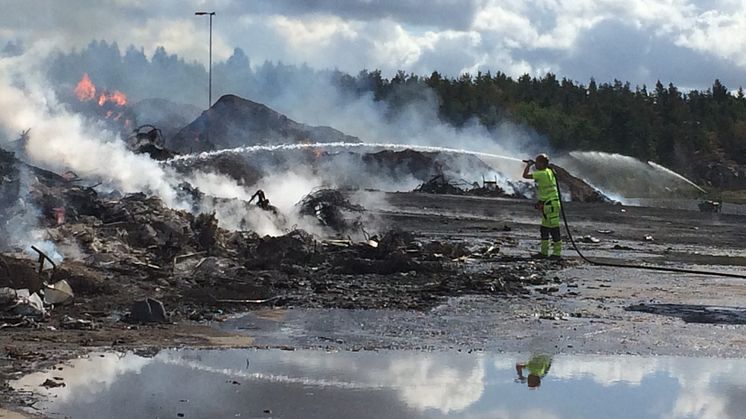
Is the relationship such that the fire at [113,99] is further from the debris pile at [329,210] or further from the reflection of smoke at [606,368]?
the reflection of smoke at [606,368]

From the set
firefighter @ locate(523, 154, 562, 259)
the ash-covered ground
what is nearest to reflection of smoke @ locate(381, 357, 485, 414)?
the ash-covered ground

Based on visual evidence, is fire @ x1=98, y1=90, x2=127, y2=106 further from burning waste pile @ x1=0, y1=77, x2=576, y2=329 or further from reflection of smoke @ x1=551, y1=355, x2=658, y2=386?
reflection of smoke @ x1=551, y1=355, x2=658, y2=386

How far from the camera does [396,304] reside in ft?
38.1

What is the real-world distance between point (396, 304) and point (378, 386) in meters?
4.24

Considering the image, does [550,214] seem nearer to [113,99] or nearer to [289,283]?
[289,283]

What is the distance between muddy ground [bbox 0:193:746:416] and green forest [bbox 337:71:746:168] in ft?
184

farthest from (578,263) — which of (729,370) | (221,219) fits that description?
(729,370)

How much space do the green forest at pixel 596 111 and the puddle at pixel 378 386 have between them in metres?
63.1

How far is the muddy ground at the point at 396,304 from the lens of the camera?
9102 mm

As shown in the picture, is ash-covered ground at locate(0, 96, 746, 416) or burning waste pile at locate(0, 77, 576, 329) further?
burning waste pile at locate(0, 77, 576, 329)

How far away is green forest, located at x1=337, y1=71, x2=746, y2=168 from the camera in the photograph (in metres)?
86.2

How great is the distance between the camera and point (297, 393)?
7086 millimetres

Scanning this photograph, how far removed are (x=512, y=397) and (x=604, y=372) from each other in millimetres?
1323

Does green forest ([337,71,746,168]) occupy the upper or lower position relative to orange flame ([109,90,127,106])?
upper
